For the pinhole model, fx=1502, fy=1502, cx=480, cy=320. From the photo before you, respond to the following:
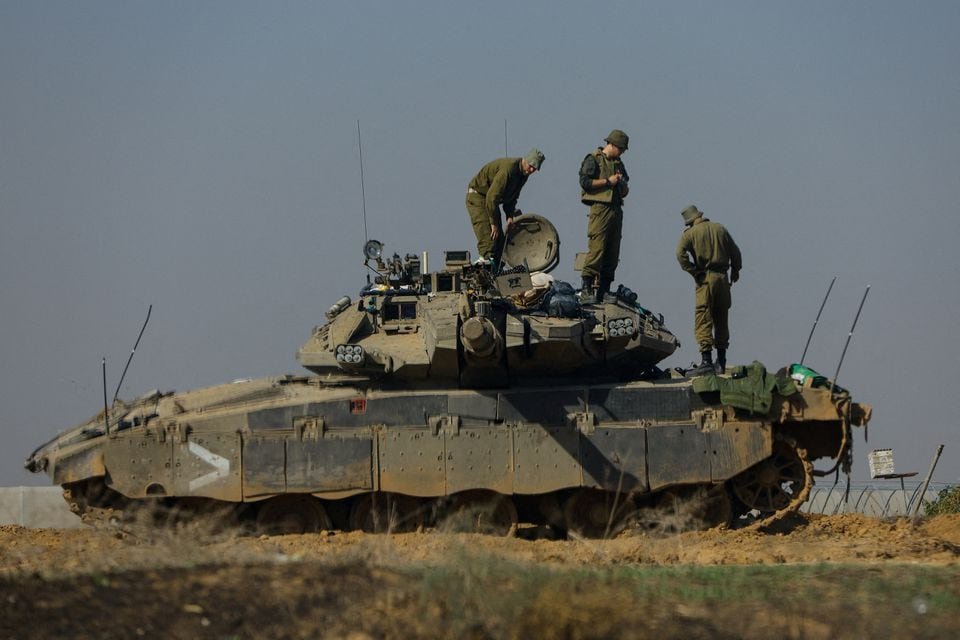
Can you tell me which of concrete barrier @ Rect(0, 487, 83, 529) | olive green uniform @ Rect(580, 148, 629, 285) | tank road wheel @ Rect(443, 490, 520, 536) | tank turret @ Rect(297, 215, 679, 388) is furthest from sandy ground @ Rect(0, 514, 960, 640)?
concrete barrier @ Rect(0, 487, 83, 529)

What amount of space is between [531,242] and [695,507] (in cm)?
530

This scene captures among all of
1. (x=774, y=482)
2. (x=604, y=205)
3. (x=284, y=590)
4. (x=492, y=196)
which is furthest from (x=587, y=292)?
(x=284, y=590)

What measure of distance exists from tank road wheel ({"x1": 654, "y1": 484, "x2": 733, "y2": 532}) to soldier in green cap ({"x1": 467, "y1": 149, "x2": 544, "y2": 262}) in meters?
5.13

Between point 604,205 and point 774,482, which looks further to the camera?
point 604,205

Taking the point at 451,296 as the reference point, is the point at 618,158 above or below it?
above

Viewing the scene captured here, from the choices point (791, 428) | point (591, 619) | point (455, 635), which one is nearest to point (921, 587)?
point (591, 619)

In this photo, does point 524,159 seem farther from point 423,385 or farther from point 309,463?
point 309,463

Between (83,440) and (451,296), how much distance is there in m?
5.46

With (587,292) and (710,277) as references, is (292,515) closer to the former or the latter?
(587,292)

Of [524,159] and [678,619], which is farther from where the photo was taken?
[524,159]

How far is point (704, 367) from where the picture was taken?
72.4 ft

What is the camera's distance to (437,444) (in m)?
20.4

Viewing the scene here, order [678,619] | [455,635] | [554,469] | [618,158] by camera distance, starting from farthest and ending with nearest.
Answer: [618,158] → [554,469] → [678,619] → [455,635]

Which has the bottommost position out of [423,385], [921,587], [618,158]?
[921,587]
